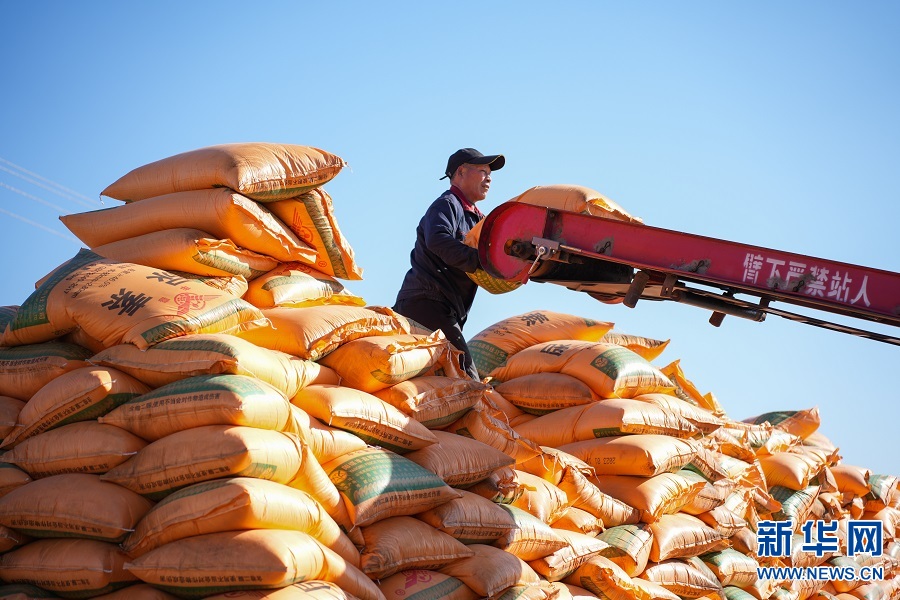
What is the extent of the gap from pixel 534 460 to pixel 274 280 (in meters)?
1.66

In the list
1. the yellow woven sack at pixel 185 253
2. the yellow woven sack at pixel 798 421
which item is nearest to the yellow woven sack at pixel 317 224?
the yellow woven sack at pixel 185 253

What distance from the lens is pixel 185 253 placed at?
455 centimetres

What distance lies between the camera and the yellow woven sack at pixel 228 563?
3.15 meters

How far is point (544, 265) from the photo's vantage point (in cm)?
458

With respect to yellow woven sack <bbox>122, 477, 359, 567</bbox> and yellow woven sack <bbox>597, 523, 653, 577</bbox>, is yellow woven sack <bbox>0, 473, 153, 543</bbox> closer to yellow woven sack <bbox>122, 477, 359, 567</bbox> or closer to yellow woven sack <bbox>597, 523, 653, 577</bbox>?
yellow woven sack <bbox>122, 477, 359, 567</bbox>

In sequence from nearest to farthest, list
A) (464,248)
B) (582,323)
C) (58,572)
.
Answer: (58,572) < (464,248) < (582,323)

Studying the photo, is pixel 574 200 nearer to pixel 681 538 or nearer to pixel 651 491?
pixel 651 491

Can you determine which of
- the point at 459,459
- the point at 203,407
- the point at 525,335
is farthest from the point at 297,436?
the point at 525,335

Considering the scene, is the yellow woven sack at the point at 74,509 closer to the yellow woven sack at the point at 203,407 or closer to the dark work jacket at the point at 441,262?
the yellow woven sack at the point at 203,407

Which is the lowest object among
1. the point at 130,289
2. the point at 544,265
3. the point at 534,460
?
the point at 534,460

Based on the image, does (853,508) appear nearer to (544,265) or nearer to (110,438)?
(544,265)

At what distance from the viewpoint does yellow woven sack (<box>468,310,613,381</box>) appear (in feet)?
20.9

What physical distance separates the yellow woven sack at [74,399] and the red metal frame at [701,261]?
74.8 inches

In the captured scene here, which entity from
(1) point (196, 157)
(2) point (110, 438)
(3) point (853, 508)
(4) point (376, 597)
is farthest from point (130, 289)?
(3) point (853, 508)
